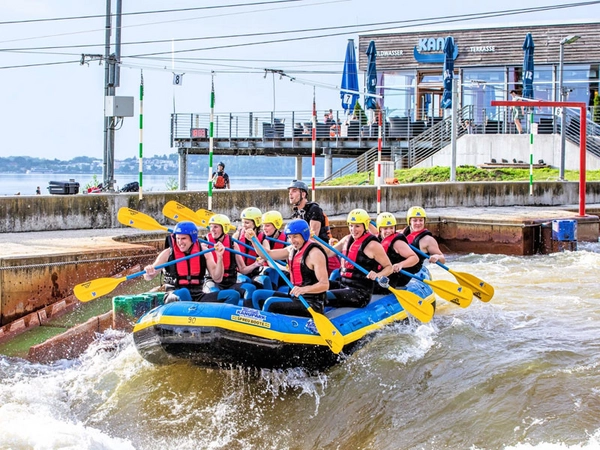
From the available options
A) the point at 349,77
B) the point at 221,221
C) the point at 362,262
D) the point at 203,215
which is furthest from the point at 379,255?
the point at 349,77

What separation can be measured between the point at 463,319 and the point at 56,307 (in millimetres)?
5565

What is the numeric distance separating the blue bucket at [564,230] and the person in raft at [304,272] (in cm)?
1036

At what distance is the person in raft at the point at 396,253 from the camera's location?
441 inches

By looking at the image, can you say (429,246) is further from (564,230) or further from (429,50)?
(429,50)

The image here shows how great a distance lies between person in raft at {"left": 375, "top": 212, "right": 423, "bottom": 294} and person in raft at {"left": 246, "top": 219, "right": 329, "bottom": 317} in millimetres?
1713

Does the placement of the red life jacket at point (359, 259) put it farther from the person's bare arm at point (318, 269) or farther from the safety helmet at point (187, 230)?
the safety helmet at point (187, 230)

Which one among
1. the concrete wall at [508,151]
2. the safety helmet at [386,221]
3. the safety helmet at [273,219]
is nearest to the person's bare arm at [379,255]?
the safety helmet at [386,221]

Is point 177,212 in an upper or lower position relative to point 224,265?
upper

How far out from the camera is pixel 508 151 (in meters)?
30.3

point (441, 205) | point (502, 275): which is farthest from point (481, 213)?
point (502, 275)

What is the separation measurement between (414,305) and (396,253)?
1.04 m

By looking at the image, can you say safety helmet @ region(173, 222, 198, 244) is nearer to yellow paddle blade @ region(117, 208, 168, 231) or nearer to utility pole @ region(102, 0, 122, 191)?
yellow paddle blade @ region(117, 208, 168, 231)

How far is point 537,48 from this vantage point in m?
34.2

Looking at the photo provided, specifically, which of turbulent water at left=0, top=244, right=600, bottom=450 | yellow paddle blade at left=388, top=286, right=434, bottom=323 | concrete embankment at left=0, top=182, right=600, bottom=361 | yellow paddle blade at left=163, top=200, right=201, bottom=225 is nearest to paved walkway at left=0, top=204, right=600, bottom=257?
concrete embankment at left=0, top=182, right=600, bottom=361
